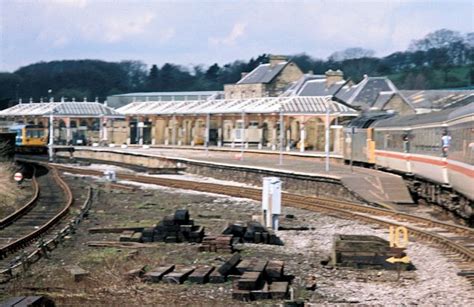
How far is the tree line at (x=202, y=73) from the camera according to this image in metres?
127

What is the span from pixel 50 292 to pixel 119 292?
3.21ft

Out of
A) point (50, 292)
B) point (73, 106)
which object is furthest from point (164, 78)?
point (50, 292)

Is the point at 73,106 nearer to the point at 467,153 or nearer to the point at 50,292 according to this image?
the point at 467,153

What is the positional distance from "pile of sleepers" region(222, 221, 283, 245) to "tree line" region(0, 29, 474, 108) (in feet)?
295

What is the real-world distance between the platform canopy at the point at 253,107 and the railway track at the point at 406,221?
20.4 metres

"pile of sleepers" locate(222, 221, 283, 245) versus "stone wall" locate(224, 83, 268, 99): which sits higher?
"stone wall" locate(224, 83, 268, 99)

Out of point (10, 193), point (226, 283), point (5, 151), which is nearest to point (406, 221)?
point (226, 283)

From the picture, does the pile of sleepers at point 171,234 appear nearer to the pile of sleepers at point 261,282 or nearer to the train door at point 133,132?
the pile of sleepers at point 261,282

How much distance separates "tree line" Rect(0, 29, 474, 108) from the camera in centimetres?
12662

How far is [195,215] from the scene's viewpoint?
27641 mm

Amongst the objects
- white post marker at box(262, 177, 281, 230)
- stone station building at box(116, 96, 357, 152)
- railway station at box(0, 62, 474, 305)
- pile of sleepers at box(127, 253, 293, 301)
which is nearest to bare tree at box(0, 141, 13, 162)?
railway station at box(0, 62, 474, 305)

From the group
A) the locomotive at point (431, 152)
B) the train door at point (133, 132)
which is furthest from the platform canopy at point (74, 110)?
Answer: the locomotive at point (431, 152)

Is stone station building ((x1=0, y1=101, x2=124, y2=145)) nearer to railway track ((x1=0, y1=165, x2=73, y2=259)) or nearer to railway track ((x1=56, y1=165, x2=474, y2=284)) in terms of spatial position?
railway track ((x1=0, y1=165, x2=73, y2=259))

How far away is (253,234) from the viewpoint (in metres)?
20.0
